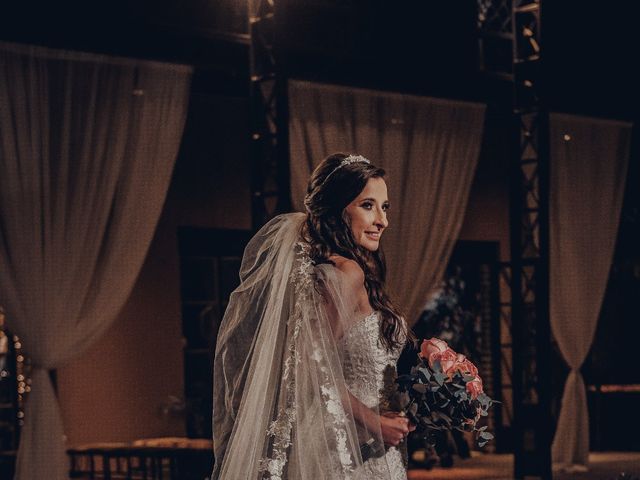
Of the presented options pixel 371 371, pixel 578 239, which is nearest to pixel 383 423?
pixel 371 371

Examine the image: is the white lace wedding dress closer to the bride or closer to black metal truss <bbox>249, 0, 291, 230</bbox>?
the bride

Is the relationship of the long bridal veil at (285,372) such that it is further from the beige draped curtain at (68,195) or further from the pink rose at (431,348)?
the beige draped curtain at (68,195)

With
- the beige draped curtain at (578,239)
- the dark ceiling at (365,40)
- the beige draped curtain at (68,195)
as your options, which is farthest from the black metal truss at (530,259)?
the beige draped curtain at (68,195)

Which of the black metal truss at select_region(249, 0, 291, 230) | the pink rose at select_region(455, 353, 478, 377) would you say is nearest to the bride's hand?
the pink rose at select_region(455, 353, 478, 377)

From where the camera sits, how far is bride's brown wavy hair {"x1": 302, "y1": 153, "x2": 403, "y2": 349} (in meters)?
3.31

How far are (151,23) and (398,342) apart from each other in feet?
13.9

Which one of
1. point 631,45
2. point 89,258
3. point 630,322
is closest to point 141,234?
point 89,258

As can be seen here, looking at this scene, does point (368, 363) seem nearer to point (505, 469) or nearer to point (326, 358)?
point (326, 358)

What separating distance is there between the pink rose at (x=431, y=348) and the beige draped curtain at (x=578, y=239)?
20.6ft

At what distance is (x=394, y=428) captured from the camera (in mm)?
3242

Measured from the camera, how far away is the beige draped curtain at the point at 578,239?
9.38 m

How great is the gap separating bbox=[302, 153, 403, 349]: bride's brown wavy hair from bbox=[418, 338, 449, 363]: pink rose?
0.07 meters

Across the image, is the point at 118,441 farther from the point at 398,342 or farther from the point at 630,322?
the point at 398,342

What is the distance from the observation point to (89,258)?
6.68 metres
